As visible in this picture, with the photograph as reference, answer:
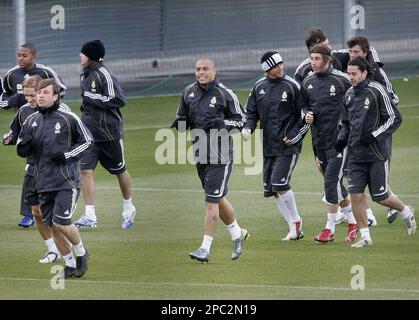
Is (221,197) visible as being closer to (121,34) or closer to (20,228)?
(20,228)

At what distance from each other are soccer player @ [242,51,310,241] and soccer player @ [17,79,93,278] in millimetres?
2926

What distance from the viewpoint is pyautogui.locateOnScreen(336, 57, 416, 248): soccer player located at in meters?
16.0

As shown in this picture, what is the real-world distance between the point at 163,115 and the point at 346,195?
499 inches

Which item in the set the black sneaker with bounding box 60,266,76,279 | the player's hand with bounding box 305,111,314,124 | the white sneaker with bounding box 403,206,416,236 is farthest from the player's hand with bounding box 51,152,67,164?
the white sneaker with bounding box 403,206,416,236

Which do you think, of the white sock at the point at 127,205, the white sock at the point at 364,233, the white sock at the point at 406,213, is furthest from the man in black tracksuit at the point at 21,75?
the white sock at the point at 406,213

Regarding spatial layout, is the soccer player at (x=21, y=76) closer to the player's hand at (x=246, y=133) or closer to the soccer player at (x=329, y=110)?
the player's hand at (x=246, y=133)

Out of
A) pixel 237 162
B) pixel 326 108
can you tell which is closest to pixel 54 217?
pixel 326 108

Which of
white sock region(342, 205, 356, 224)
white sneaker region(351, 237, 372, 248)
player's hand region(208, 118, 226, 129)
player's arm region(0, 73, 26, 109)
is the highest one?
player's hand region(208, 118, 226, 129)

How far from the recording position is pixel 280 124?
16.9 metres

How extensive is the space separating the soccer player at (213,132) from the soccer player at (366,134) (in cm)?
136

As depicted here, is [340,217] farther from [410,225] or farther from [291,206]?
[410,225]

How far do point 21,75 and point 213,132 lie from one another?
4108 millimetres

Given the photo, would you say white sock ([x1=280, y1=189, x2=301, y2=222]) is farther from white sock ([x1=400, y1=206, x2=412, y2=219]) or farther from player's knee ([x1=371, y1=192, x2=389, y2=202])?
white sock ([x1=400, y1=206, x2=412, y2=219])

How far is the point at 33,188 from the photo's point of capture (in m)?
15.7
